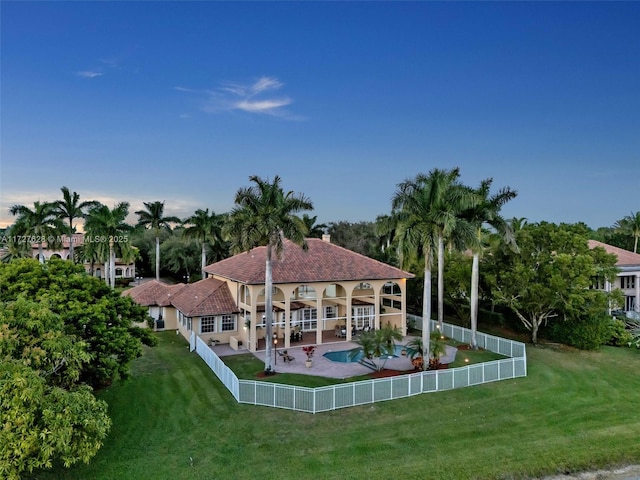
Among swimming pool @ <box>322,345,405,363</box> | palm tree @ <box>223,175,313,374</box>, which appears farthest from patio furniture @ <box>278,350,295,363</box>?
palm tree @ <box>223,175,313,374</box>

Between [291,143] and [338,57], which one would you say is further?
[291,143]

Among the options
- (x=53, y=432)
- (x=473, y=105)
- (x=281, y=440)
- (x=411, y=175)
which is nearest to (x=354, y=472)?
(x=281, y=440)

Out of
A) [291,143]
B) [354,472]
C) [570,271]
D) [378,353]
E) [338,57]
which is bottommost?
[354,472]

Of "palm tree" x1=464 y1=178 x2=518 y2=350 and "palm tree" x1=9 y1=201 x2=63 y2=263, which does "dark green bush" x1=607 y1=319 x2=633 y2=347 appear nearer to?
"palm tree" x1=464 y1=178 x2=518 y2=350

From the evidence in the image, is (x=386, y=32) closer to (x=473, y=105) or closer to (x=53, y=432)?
(x=473, y=105)

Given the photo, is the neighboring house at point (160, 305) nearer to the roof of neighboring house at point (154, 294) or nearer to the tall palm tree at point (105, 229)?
the roof of neighboring house at point (154, 294)

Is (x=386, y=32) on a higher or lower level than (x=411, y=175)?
higher

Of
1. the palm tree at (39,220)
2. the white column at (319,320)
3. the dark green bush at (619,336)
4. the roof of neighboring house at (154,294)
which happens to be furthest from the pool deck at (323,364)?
the palm tree at (39,220)

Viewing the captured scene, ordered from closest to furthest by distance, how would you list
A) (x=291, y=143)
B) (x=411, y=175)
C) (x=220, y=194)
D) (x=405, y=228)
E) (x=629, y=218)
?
(x=405, y=228) → (x=411, y=175) → (x=291, y=143) → (x=220, y=194) → (x=629, y=218)
